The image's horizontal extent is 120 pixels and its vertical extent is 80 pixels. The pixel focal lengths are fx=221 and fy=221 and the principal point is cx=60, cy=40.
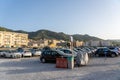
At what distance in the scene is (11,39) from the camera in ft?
527

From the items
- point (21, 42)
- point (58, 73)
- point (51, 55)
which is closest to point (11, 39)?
point (21, 42)

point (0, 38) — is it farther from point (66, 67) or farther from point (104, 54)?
point (66, 67)

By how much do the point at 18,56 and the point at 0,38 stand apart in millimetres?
112182

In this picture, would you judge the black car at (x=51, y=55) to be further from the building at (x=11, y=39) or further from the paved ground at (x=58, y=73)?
the building at (x=11, y=39)

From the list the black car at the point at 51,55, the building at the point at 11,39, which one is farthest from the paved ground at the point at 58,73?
the building at the point at 11,39

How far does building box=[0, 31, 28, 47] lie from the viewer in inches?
5866

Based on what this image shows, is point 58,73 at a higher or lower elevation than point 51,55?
lower

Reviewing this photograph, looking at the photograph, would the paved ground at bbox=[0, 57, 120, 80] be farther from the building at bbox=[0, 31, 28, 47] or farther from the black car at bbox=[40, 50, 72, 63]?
the building at bbox=[0, 31, 28, 47]

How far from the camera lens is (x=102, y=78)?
13.9 m

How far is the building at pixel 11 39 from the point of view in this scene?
489 ft

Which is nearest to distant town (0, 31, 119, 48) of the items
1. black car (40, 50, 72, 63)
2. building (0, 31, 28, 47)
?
building (0, 31, 28, 47)

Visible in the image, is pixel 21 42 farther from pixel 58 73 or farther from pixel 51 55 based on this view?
pixel 58 73

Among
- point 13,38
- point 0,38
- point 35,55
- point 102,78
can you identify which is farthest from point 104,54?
point 13,38

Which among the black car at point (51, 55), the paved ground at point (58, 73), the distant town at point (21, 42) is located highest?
the distant town at point (21, 42)
